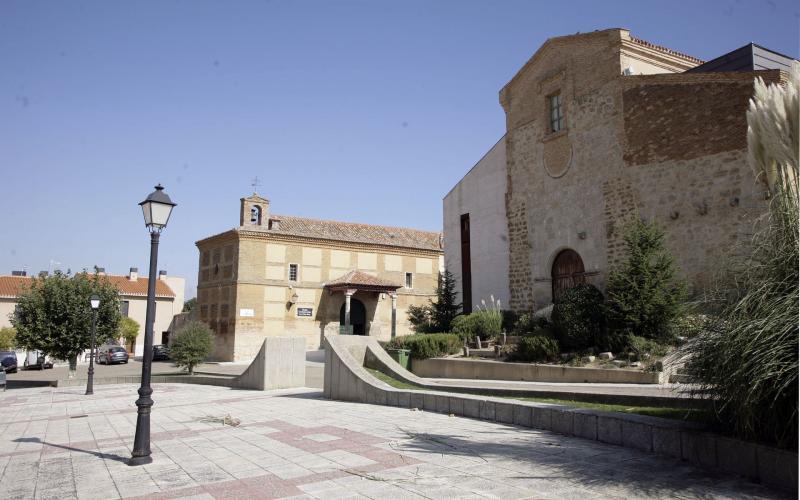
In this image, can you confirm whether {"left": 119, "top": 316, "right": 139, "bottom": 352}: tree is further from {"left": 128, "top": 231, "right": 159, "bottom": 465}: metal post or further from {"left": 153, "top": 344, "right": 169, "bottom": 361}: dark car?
{"left": 128, "top": 231, "right": 159, "bottom": 465}: metal post

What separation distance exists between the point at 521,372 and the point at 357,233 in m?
27.1

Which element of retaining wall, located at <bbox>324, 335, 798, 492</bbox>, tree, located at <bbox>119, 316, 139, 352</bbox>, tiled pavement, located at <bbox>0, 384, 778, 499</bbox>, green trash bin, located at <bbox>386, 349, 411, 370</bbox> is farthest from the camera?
tree, located at <bbox>119, 316, 139, 352</bbox>

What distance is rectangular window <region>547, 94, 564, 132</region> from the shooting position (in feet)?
61.9

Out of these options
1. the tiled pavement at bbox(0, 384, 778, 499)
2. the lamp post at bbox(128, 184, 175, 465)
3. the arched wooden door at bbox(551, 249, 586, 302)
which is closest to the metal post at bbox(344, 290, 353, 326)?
the arched wooden door at bbox(551, 249, 586, 302)

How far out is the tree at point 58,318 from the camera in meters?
21.9

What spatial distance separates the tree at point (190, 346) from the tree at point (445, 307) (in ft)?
29.5

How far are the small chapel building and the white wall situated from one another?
11.5 m

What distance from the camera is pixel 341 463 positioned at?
5438mm

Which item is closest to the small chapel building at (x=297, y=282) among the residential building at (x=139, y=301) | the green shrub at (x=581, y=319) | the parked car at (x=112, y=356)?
the parked car at (x=112, y=356)

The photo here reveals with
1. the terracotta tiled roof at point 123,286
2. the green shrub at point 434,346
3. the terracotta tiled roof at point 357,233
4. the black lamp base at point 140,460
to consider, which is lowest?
the black lamp base at point 140,460

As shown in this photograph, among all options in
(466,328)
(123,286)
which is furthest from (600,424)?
(123,286)

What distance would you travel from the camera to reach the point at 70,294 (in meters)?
22.5

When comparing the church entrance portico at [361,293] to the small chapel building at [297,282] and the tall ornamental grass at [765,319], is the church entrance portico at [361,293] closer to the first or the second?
the small chapel building at [297,282]

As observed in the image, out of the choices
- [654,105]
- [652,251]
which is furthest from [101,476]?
[654,105]
